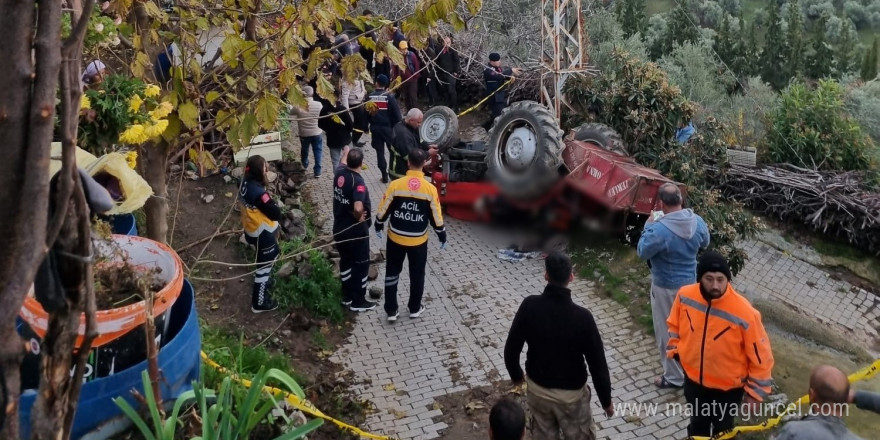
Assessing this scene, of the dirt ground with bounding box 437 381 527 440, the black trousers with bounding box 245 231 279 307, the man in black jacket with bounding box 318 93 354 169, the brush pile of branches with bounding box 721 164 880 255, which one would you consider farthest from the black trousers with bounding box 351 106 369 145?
the dirt ground with bounding box 437 381 527 440

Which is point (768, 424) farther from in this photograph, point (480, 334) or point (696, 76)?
point (696, 76)

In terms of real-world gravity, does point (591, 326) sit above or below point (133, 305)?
below

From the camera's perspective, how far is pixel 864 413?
5.20 metres

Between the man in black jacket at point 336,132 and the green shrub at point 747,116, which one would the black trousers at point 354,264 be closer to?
the man in black jacket at point 336,132

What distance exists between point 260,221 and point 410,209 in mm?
1364

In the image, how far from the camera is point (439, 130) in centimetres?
720

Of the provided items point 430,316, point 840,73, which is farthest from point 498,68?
point 840,73

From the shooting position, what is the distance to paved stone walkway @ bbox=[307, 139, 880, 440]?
506cm

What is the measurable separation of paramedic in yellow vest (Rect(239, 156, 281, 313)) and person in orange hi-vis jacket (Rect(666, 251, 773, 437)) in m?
3.54

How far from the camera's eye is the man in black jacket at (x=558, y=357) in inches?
142

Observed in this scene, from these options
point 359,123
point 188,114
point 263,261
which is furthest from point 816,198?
point 188,114

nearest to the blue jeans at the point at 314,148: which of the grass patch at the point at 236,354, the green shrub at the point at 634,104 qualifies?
the green shrub at the point at 634,104

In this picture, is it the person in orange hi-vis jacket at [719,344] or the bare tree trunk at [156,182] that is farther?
the bare tree trunk at [156,182]

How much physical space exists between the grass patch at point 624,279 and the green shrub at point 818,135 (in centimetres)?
408
